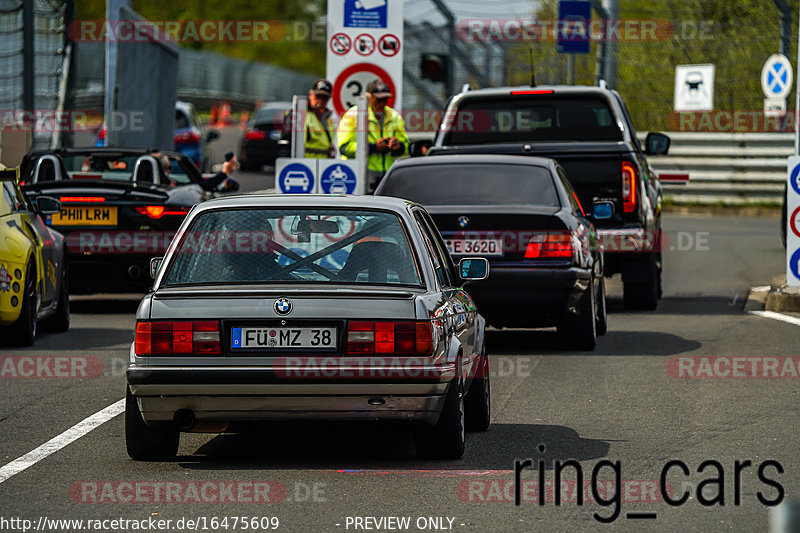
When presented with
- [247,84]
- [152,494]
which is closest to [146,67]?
[152,494]

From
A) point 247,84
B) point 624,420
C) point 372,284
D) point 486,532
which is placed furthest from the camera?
point 247,84

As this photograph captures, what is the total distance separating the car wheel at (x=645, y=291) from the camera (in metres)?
16.0

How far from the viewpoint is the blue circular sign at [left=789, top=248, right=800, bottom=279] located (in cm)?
1506

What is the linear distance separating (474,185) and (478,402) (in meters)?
4.47

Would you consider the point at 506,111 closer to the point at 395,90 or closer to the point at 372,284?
the point at 395,90

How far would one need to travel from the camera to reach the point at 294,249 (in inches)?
317

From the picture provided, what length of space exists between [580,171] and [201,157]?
2060 cm

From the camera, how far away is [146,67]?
24.5 metres

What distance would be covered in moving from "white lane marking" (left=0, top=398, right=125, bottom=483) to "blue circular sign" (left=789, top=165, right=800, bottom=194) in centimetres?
710

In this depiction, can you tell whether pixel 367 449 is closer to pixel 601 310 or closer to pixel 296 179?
pixel 601 310

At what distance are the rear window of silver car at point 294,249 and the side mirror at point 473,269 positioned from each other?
90 cm

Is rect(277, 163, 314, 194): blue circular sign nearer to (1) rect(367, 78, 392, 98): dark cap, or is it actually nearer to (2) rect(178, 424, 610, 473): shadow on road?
(1) rect(367, 78, 392, 98): dark cap

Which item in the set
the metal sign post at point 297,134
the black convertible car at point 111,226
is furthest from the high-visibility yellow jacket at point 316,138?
the black convertible car at point 111,226

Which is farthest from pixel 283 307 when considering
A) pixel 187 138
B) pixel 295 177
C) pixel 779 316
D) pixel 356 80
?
pixel 187 138
